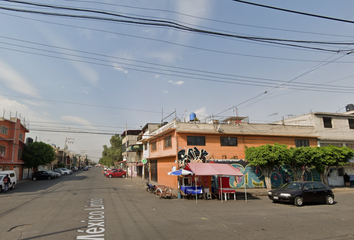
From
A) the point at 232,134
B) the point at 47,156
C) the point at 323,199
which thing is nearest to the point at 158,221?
the point at 323,199

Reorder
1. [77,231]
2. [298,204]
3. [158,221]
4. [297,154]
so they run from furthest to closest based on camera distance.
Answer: [297,154] → [298,204] → [158,221] → [77,231]

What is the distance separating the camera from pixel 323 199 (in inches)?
565

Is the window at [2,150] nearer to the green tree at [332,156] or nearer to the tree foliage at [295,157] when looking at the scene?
the tree foliage at [295,157]

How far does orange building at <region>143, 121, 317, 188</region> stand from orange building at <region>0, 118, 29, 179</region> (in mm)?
22552

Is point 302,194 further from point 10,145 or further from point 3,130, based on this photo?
point 10,145

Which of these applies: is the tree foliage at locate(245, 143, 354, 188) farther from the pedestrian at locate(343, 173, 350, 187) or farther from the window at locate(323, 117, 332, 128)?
the window at locate(323, 117, 332, 128)

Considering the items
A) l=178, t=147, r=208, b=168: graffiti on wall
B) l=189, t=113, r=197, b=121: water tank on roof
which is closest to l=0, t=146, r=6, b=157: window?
l=178, t=147, r=208, b=168: graffiti on wall

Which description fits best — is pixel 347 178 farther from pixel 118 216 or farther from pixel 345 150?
pixel 118 216

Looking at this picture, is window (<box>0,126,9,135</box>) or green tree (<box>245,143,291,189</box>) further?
window (<box>0,126,9,135</box>)

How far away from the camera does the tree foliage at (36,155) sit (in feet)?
123

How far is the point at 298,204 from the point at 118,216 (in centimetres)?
1102

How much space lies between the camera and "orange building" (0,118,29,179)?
30.9 meters

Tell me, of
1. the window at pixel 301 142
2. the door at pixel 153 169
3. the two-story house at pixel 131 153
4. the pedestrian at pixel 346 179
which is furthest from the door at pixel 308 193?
the two-story house at pixel 131 153

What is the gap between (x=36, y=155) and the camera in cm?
3794
